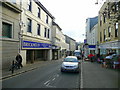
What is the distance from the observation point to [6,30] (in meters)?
12.2

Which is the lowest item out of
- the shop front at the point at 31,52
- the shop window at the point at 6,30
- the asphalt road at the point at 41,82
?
the asphalt road at the point at 41,82

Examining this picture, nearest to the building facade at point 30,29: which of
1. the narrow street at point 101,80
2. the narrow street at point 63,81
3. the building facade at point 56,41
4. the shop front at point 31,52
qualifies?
the shop front at point 31,52

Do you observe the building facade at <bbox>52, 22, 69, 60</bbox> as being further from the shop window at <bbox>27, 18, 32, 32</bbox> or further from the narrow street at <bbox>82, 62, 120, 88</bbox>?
the narrow street at <bbox>82, 62, 120, 88</bbox>

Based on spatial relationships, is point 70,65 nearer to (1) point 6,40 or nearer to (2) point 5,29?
(1) point 6,40

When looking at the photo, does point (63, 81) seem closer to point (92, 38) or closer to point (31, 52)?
point (31, 52)

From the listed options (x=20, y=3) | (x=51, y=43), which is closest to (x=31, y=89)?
(x=20, y=3)

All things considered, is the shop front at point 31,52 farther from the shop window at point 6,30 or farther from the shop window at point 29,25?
the shop window at point 6,30

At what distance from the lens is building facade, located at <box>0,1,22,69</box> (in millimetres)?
11320

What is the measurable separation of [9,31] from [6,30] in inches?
19.6

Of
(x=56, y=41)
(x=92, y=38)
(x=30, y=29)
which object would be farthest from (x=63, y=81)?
(x=92, y=38)

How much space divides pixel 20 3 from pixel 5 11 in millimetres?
3337

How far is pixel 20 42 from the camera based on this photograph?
14.1 metres

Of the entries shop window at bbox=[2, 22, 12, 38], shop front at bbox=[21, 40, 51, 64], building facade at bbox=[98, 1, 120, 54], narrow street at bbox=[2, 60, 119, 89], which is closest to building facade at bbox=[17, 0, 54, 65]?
shop front at bbox=[21, 40, 51, 64]

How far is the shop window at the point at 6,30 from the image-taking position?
11745mm
